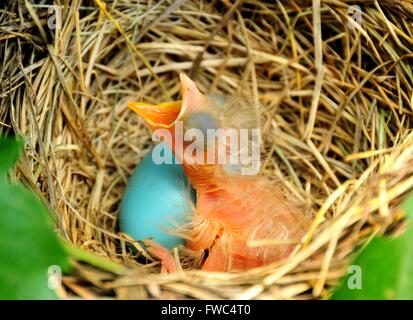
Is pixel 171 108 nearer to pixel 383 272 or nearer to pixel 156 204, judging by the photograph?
pixel 156 204

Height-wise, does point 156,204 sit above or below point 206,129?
Result: below

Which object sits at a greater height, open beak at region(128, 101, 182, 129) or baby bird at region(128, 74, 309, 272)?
open beak at region(128, 101, 182, 129)

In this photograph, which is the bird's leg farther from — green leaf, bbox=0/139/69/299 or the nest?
green leaf, bbox=0/139/69/299

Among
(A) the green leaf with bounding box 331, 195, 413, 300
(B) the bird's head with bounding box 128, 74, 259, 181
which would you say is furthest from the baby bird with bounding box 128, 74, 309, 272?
(A) the green leaf with bounding box 331, 195, 413, 300

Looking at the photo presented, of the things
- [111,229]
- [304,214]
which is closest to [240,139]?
[304,214]

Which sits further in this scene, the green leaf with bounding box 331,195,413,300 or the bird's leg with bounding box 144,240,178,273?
the bird's leg with bounding box 144,240,178,273

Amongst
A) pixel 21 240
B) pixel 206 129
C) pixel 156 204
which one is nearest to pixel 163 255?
pixel 156 204

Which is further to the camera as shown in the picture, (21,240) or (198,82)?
(198,82)

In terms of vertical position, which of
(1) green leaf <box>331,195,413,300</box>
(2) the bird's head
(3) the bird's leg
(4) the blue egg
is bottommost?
(1) green leaf <box>331,195,413,300</box>
